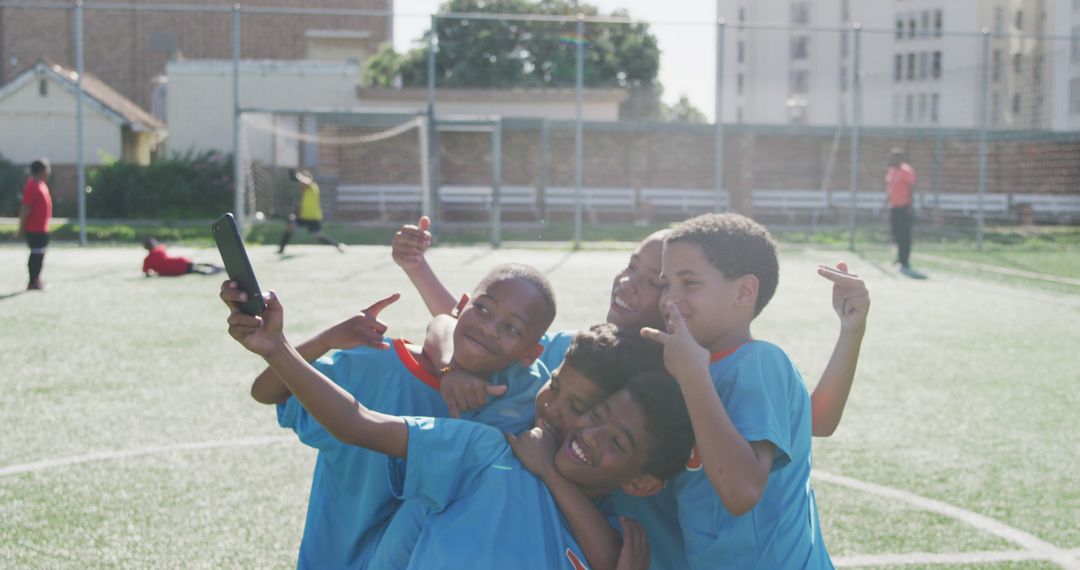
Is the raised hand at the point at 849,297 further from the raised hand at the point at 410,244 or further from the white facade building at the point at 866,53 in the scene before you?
the white facade building at the point at 866,53

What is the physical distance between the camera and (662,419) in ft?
7.84

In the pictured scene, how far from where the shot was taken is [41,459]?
4.82 metres

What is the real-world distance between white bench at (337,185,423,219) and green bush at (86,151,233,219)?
2.41 m

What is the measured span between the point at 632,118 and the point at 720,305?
26678 millimetres

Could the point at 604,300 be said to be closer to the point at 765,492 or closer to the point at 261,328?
the point at 765,492

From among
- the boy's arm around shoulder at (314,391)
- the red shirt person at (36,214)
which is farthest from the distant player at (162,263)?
the boy's arm around shoulder at (314,391)

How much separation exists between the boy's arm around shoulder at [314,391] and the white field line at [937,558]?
6.24 feet

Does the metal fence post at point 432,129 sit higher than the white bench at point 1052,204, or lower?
higher

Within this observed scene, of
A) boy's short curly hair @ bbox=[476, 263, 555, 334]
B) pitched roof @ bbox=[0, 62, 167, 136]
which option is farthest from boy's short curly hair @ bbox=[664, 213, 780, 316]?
pitched roof @ bbox=[0, 62, 167, 136]

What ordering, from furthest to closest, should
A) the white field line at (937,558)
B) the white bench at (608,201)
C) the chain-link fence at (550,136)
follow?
the white bench at (608,201) < the chain-link fence at (550,136) < the white field line at (937,558)

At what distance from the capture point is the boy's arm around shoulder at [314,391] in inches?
88.4

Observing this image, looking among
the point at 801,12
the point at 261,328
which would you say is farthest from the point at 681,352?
the point at 801,12

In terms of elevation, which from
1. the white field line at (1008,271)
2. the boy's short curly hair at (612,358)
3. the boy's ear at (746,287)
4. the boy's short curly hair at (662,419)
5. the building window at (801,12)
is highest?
the building window at (801,12)

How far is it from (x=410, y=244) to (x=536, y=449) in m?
1.05
